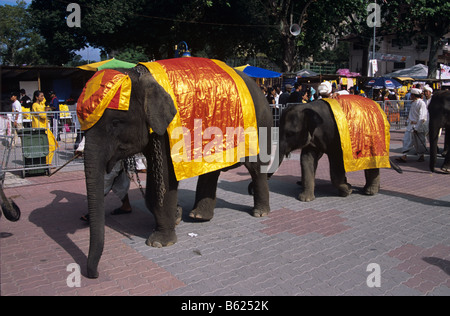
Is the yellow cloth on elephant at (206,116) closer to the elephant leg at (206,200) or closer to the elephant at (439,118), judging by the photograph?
the elephant leg at (206,200)

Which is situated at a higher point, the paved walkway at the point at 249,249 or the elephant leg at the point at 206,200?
the elephant leg at the point at 206,200

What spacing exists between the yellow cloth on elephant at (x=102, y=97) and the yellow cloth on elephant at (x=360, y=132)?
3728mm

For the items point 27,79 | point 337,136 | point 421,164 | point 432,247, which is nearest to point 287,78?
point 421,164

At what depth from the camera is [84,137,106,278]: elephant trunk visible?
3.57 meters

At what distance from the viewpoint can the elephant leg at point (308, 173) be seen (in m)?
6.51

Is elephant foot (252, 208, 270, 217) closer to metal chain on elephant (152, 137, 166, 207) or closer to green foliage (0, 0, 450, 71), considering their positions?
metal chain on elephant (152, 137, 166, 207)

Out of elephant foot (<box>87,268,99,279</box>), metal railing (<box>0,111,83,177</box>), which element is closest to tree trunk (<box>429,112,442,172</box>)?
elephant foot (<box>87,268,99,279</box>)

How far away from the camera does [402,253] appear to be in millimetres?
4332

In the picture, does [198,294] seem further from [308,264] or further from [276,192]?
[276,192]

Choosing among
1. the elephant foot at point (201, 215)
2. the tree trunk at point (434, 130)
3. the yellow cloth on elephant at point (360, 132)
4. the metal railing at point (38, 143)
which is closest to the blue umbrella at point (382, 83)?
the tree trunk at point (434, 130)

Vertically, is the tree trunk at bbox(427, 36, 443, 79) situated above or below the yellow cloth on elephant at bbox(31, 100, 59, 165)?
above

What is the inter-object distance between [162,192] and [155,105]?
99 cm

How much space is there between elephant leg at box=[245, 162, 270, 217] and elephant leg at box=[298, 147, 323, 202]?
107 cm

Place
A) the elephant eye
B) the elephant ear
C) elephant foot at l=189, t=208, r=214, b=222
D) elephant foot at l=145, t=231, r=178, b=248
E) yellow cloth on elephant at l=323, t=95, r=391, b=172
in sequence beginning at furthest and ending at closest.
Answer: yellow cloth on elephant at l=323, t=95, r=391, b=172
elephant foot at l=189, t=208, r=214, b=222
elephant foot at l=145, t=231, r=178, b=248
the elephant ear
the elephant eye
